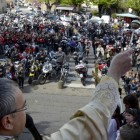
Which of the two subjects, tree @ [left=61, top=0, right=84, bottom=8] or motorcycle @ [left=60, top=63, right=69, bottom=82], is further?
tree @ [left=61, top=0, right=84, bottom=8]

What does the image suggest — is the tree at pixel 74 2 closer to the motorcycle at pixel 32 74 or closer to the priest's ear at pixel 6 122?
the motorcycle at pixel 32 74

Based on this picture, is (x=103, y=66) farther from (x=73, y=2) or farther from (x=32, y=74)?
(x=73, y=2)

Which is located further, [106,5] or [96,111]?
[106,5]

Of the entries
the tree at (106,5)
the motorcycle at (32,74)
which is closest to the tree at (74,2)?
the tree at (106,5)

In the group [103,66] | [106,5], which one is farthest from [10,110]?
[106,5]

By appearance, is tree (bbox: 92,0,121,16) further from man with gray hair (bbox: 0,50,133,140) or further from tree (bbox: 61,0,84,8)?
man with gray hair (bbox: 0,50,133,140)

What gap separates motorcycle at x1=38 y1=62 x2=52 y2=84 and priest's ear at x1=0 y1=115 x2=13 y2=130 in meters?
13.6

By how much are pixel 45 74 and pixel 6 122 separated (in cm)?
1376

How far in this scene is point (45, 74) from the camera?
15102mm

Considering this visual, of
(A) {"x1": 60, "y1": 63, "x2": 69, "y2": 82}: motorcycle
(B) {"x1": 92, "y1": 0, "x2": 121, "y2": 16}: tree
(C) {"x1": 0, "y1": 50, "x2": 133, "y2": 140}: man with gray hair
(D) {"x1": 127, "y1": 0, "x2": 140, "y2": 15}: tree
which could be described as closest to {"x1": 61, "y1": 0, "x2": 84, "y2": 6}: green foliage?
(B) {"x1": 92, "y1": 0, "x2": 121, "y2": 16}: tree

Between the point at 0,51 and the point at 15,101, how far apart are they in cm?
1927

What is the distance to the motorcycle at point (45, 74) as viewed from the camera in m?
15.0

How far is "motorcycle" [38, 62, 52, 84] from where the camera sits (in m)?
15.0

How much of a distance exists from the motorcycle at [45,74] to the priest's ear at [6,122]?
1357 centimetres
